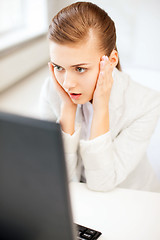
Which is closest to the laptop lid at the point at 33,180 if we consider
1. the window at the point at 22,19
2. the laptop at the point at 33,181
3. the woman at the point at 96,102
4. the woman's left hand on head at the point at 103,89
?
the laptop at the point at 33,181

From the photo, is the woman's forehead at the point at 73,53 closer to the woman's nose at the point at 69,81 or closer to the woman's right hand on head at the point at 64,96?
the woman's nose at the point at 69,81

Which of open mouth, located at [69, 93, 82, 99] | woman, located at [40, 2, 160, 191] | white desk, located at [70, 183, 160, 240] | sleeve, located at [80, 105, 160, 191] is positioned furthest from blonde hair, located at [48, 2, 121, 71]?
white desk, located at [70, 183, 160, 240]

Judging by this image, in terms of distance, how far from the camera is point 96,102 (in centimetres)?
101

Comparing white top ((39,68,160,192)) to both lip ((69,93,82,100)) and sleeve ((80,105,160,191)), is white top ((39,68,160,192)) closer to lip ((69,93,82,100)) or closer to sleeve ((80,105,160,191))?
sleeve ((80,105,160,191))

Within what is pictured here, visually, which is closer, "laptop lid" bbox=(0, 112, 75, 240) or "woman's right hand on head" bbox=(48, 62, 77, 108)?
"laptop lid" bbox=(0, 112, 75, 240)

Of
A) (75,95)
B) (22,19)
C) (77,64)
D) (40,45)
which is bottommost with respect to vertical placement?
(40,45)

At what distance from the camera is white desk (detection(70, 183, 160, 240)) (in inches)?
28.6

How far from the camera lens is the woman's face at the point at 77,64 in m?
0.90

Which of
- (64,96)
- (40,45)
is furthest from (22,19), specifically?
(64,96)

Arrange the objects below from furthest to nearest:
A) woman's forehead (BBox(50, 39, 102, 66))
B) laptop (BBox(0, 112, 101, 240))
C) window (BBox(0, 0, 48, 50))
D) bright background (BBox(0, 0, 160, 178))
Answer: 1. window (BBox(0, 0, 48, 50))
2. bright background (BBox(0, 0, 160, 178))
3. woman's forehead (BBox(50, 39, 102, 66))
4. laptop (BBox(0, 112, 101, 240))

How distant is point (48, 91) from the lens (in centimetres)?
117

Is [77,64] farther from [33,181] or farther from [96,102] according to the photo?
[33,181]

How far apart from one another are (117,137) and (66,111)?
7.5 inches

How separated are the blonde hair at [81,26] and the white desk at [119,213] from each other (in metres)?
0.42
